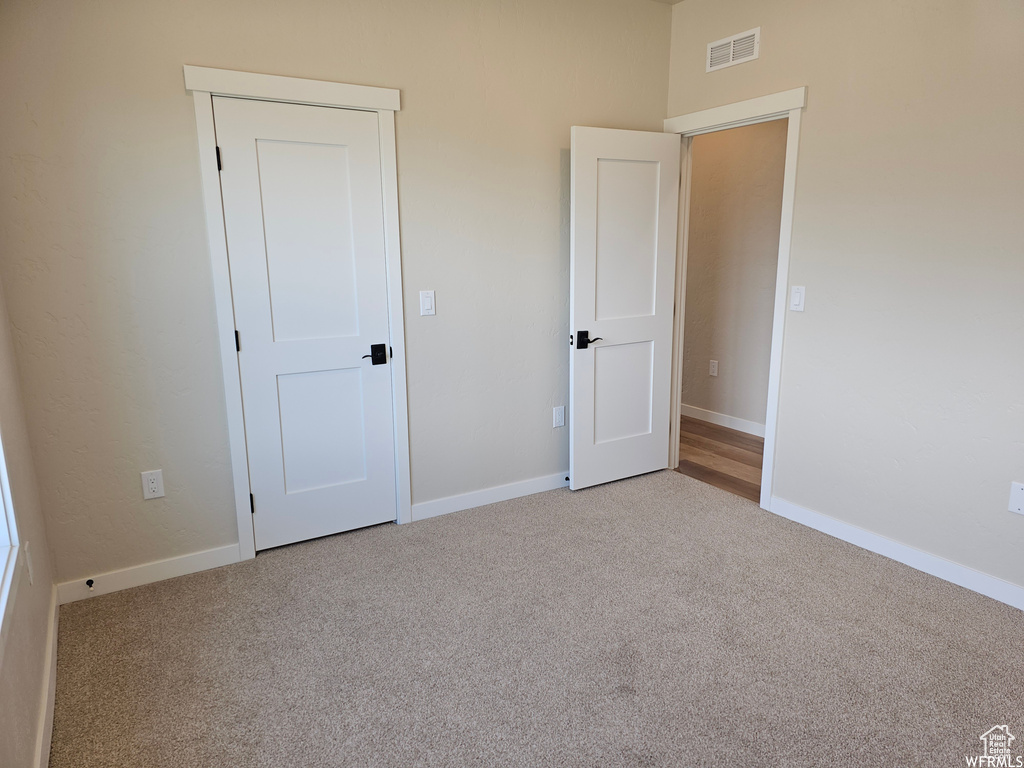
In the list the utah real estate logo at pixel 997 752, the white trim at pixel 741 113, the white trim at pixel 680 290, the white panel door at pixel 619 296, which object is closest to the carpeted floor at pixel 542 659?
the utah real estate logo at pixel 997 752

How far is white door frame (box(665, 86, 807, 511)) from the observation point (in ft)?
10.1

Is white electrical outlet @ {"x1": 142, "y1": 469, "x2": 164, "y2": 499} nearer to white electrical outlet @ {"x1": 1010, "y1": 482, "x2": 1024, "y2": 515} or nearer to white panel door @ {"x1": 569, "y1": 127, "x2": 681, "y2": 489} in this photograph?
white panel door @ {"x1": 569, "y1": 127, "x2": 681, "y2": 489}

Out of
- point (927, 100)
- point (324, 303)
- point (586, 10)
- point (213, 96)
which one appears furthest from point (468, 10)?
point (927, 100)

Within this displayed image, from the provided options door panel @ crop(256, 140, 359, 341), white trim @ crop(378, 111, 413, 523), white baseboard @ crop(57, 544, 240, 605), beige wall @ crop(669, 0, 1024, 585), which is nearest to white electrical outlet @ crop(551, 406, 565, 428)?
white trim @ crop(378, 111, 413, 523)

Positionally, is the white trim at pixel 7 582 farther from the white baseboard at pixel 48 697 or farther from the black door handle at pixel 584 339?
the black door handle at pixel 584 339

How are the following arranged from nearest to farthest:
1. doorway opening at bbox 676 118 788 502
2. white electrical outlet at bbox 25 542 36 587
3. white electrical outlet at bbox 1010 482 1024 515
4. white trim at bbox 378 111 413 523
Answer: white electrical outlet at bbox 25 542 36 587 → white electrical outlet at bbox 1010 482 1024 515 → white trim at bbox 378 111 413 523 → doorway opening at bbox 676 118 788 502

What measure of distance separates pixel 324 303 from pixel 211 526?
114cm

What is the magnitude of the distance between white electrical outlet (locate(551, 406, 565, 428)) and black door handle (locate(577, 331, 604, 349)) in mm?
422

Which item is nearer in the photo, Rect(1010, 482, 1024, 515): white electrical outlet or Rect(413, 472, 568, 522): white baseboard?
Rect(1010, 482, 1024, 515): white electrical outlet

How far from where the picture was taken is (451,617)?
2.47 metres

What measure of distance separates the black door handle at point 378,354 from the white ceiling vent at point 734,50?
2.35m

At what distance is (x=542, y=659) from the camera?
2.21 metres

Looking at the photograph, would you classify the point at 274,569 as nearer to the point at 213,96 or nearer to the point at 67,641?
the point at 67,641

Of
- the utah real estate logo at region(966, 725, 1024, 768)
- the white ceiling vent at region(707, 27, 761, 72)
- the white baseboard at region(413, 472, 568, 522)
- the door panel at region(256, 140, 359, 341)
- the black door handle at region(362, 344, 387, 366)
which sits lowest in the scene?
the utah real estate logo at region(966, 725, 1024, 768)
